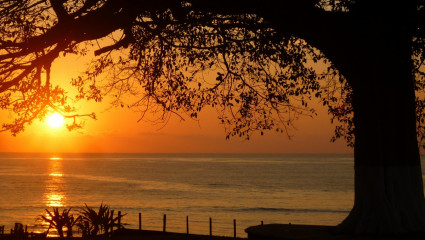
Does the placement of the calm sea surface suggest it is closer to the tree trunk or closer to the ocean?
the ocean

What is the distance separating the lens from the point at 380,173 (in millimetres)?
11258

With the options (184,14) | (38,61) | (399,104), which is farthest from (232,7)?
(38,61)

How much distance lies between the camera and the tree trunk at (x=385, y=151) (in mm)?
11234

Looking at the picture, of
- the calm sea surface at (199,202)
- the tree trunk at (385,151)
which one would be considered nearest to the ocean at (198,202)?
the calm sea surface at (199,202)

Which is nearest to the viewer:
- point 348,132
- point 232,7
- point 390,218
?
point 390,218

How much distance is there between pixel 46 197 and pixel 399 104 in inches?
3962

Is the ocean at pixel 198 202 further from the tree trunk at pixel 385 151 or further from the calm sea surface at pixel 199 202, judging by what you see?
the tree trunk at pixel 385 151

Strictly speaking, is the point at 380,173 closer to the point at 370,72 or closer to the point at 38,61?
the point at 370,72

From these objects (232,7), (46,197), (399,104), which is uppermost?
(232,7)

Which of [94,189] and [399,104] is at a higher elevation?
[399,104]

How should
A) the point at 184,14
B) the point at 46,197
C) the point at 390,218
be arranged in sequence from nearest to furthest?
the point at 390,218 → the point at 184,14 → the point at 46,197

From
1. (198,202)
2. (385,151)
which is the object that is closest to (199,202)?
(198,202)

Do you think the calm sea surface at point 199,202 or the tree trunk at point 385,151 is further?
the calm sea surface at point 199,202

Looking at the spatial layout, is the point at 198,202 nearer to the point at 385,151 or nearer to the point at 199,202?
the point at 199,202
